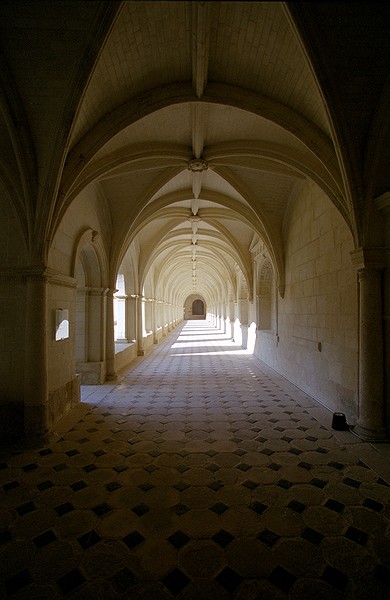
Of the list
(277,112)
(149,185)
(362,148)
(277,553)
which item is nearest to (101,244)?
(149,185)

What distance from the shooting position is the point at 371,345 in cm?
486

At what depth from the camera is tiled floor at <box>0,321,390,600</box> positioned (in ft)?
7.57

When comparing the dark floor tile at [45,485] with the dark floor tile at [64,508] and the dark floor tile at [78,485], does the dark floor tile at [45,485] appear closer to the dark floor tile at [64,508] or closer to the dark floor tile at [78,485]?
the dark floor tile at [78,485]

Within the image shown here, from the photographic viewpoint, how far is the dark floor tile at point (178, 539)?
8.74ft

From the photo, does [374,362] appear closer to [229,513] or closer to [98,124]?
[229,513]

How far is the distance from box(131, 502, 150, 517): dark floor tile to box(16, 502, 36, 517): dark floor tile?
103cm

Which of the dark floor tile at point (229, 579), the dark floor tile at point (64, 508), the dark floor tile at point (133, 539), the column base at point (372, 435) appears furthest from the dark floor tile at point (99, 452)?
the column base at point (372, 435)

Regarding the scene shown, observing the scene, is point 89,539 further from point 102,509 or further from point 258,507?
point 258,507

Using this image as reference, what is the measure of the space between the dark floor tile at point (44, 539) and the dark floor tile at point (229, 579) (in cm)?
146

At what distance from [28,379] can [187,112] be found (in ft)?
17.7

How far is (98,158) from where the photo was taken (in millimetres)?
5949

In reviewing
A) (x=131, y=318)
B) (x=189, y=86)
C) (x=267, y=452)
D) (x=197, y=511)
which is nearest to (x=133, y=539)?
(x=197, y=511)

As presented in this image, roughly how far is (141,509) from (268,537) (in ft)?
4.07

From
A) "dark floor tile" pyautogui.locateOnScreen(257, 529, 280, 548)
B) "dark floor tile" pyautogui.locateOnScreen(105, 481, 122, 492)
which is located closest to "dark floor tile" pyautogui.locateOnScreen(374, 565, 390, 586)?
"dark floor tile" pyautogui.locateOnScreen(257, 529, 280, 548)
